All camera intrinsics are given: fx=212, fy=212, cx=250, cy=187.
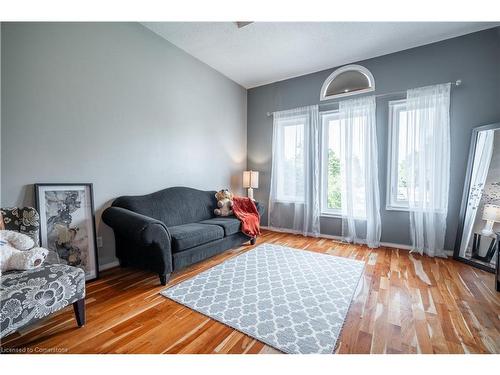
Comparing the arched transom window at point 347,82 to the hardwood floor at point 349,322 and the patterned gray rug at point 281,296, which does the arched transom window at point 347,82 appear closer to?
the patterned gray rug at point 281,296

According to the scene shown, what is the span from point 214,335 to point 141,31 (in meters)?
3.42

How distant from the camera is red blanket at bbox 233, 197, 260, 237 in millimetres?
3098

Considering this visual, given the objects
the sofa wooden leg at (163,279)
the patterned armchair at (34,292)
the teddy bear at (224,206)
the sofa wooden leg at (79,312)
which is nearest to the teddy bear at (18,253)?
the patterned armchair at (34,292)

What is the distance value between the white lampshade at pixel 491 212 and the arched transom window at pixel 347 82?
83.3 inches

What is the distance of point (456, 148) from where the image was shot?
2824 millimetres

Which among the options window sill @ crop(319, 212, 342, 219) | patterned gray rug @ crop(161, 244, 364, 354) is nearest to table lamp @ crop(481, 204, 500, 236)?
patterned gray rug @ crop(161, 244, 364, 354)

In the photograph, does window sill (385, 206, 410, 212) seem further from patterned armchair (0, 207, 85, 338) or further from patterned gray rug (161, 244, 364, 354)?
patterned armchair (0, 207, 85, 338)

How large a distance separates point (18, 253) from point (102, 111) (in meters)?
1.59

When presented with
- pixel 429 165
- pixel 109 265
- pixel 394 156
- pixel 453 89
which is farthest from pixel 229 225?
pixel 453 89

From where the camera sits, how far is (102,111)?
2348mm

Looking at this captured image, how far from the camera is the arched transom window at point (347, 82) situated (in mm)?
3373

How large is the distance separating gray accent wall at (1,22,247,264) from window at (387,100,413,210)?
2894mm

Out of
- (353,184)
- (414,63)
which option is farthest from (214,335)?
(414,63)
